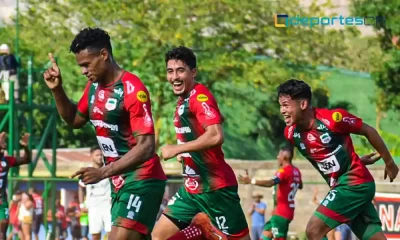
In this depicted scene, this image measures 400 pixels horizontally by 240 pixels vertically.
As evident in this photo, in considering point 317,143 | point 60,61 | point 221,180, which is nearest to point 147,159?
point 221,180

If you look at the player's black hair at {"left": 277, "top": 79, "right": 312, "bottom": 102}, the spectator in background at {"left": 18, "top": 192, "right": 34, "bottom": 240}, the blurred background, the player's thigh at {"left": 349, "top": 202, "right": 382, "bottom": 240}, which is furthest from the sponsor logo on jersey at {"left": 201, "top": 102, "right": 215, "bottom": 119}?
the blurred background

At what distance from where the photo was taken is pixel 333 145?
12250mm

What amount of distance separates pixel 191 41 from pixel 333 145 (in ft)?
73.3

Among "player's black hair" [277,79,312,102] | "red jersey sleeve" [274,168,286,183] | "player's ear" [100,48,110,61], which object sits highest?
"player's ear" [100,48,110,61]

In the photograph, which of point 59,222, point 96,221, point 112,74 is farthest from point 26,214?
point 112,74

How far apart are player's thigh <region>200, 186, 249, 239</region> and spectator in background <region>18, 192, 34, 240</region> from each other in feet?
40.8

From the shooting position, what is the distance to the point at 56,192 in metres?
23.9

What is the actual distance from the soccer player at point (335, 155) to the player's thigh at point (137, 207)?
2.81m

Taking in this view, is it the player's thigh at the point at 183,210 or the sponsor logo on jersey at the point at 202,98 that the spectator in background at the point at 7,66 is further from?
the sponsor logo on jersey at the point at 202,98

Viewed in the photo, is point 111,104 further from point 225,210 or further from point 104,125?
point 225,210

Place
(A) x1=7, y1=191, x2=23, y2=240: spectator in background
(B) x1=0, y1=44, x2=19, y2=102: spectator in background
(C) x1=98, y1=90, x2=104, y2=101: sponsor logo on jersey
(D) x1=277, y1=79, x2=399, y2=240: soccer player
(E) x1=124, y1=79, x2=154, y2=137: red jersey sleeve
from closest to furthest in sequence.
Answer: (E) x1=124, y1=79, x2=154, y2=137: red jersey sleeve, (C) x1=98, y1=90, x2=104, y2=101: sponsor logo on jersey, (D) x1=277, y1=79, x2=399, y2=240: soccer player, (A) x1=7, y1=191, x2=23, y2=240: spectator in background, (B) x1=0, y1=44, x2=19, y2=102: spectator in background

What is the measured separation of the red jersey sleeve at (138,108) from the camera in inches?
370

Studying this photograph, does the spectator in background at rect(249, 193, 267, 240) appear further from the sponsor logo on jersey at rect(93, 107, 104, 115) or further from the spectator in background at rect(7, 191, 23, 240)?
the sponsor logo on jersey at rect(93, 107, 104, 115)

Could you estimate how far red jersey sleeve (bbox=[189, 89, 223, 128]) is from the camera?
1053 cm
